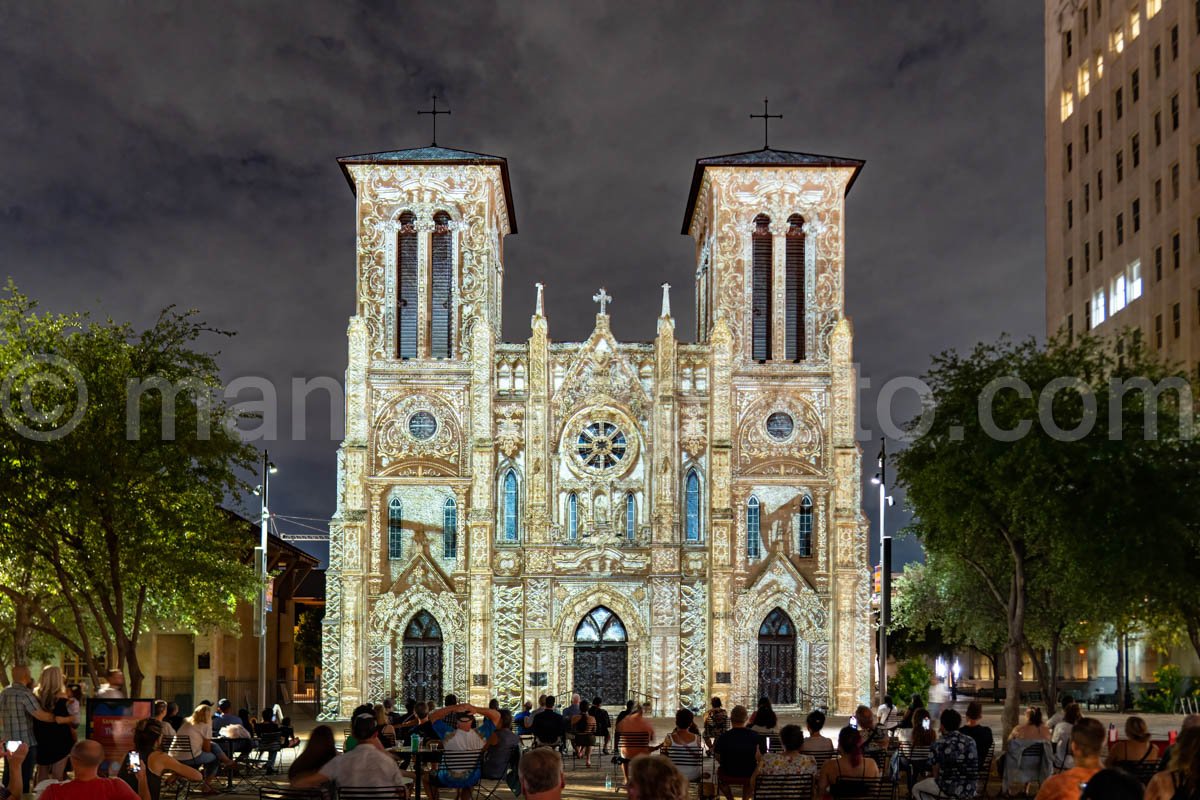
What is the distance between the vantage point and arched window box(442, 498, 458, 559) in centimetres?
4888

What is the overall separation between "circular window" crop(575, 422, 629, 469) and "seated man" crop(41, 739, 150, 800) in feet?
125

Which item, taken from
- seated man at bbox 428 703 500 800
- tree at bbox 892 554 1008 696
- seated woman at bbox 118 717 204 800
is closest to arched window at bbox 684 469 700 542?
tree at bbox 892 554 1008 696

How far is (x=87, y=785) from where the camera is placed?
1069cm

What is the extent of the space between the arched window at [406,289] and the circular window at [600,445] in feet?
22.2

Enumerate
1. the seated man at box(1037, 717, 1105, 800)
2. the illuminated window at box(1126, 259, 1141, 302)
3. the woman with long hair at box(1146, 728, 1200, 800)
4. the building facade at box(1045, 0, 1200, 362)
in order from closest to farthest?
the woman with long hair at box(1146, 728, 1200, 800) < the seated man at box(1037, 717, 1105, 800) < the building facade at box(1045, 0, 1200, 362) < the illuminated window at box(1126, 259, 1141, 302)

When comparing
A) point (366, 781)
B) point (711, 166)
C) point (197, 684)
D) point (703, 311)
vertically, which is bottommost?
point (197, 684)

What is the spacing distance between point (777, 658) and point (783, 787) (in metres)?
34.3

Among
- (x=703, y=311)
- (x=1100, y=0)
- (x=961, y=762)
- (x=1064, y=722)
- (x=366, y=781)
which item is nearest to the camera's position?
(x=366, y=781)

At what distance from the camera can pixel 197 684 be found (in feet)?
163

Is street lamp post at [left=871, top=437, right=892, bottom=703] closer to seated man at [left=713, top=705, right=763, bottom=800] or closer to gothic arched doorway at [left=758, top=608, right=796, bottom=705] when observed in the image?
gothic arched doorway at [left=758, top=608, right=796, bottom=705]

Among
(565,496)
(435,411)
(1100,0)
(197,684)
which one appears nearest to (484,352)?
(435,411)

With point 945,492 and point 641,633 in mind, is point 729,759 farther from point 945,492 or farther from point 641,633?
point 641,633

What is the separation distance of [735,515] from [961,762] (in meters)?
32.2

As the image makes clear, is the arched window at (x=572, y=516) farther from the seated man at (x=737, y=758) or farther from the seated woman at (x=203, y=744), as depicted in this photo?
the seated man at (x=737, y=758)
